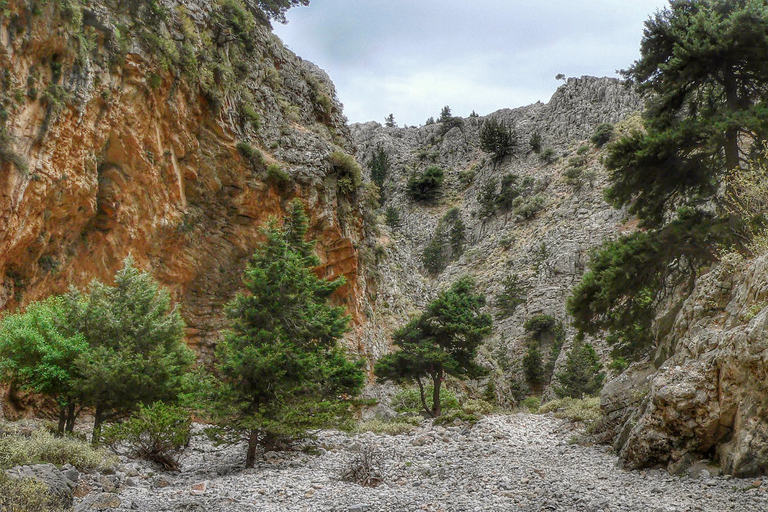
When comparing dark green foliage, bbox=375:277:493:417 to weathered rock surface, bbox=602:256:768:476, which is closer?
weathered rock surface, bbox=602:256:768:476

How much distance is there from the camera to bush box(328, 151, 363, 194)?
27.7m

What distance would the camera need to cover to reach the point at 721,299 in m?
10.0

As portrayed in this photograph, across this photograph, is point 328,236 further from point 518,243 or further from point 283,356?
point 518,243

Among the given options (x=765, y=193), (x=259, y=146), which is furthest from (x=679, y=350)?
(x=259, y=146)

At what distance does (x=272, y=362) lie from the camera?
1081cm

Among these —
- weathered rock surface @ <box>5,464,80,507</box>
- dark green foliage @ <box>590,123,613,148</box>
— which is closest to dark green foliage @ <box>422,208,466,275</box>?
dark green foliage @ <box>590,123,613,148</box>

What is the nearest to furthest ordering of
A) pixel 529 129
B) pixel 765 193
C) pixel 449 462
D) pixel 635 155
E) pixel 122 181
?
pixel 765 193 < pixel 449 462 < pixel 635 155 < pixel 122 181 < pixel 529 129

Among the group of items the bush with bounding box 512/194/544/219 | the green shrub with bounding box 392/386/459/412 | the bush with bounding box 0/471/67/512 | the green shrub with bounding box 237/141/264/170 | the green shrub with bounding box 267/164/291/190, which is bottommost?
the green shrub with bounding box 392/386/459/412

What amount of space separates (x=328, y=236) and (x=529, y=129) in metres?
52.9

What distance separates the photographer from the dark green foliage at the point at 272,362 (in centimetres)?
1073

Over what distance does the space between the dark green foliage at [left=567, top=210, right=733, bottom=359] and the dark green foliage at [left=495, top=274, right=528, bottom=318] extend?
34006 millimetres

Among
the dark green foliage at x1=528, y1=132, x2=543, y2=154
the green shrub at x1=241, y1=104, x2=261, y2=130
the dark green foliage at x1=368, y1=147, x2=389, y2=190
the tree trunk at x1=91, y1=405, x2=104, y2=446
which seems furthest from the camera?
the dark green foliage at x1=368, y1=147, x2=389, y2=190

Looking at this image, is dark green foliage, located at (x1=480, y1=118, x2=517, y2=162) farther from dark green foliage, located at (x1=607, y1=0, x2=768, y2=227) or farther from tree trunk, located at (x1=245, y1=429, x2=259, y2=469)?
tree trunk, located at (x1=245, y1=429, x2=259, y2=469)

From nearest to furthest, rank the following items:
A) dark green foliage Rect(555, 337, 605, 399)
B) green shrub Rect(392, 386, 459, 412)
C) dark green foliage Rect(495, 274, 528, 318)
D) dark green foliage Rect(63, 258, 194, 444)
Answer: dark green foliage Rect(63, 258, 194, 444)
green shrub Rect(392, 386, 459, 412)
dark green foliage Rect(555, 337, 605, 399)
dark green foliage Rect(495, 274, 528, 318)
